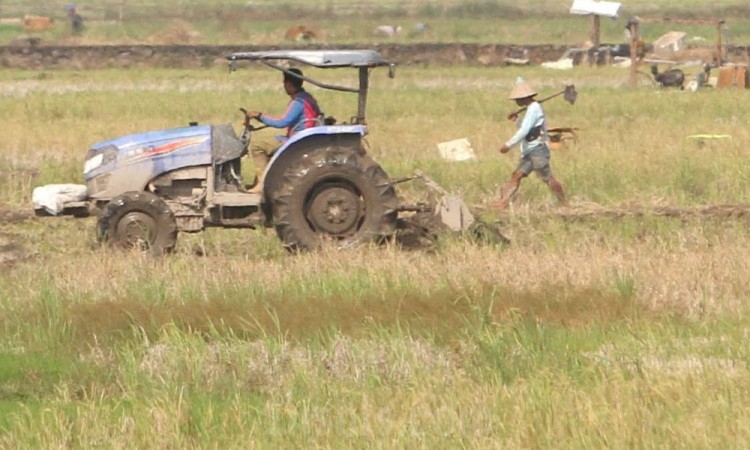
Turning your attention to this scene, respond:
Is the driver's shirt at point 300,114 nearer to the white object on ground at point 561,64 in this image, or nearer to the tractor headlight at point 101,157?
the tractor headlight at point 101,157

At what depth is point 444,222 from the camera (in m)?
12.3

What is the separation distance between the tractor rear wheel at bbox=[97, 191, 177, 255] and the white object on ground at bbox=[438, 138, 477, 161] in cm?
666

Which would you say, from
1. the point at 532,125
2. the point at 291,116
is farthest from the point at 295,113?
the point at 532,125

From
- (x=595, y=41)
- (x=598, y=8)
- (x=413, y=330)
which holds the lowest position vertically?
(x=413, y=330)

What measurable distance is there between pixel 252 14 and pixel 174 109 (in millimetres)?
36924

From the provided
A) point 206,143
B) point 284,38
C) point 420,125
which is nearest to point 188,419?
point 206,143

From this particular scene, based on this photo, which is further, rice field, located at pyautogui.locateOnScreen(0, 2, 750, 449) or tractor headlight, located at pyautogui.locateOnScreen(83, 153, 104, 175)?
tractor headlight, located at pyautogui.locateOnScreen(83, 153, 104, 175)

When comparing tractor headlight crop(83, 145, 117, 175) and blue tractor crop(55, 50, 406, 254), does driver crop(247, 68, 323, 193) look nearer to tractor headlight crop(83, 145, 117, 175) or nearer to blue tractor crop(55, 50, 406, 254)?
blue tractor crop(55, 50, 406, 254)

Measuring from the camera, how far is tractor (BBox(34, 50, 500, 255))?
12.0 meters

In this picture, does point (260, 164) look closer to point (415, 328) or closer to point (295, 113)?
point (295, 113)

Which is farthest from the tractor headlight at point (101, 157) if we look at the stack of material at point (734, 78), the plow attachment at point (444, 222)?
the stack of material at point (734, 78)

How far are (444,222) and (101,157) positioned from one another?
2.81 meters

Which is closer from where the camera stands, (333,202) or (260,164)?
(333,202)

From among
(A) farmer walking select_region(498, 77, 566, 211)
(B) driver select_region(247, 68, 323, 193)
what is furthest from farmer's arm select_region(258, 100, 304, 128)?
(A) farmer walking select_region(498, 77, 566, 211)
